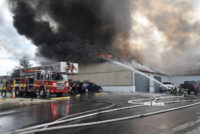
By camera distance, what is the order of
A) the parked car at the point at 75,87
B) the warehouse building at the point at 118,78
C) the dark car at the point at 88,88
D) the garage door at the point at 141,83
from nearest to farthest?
the parked car at the point at 75,87
the dark car at the point at 88,88
the warehouse building at the point at 118,78
the garage door at the point at 141,83

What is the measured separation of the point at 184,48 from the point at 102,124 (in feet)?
72.4

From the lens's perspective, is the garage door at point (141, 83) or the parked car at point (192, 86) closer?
the parked car at point (192, 86)

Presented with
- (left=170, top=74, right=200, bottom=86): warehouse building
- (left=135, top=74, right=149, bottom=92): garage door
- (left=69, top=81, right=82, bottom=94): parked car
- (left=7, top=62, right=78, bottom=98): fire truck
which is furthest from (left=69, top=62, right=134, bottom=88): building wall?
(left=170, top=74, right=200, bottom=86): warehouse building

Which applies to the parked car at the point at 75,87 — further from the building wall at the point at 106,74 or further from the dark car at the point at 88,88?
the building wall at the point at 106,74

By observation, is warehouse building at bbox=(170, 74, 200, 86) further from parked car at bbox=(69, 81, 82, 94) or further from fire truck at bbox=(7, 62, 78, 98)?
fire truck at bbox=(7, 62, 78, 98)

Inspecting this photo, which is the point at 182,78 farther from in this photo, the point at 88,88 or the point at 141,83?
the point at 88,88

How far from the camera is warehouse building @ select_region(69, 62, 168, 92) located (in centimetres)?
2562

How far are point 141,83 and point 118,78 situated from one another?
3.47 meters

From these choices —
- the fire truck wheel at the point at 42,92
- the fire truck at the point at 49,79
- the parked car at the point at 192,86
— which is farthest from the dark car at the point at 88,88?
the parked car at the point at 192,86

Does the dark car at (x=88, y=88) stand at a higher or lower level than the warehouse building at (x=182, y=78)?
lower

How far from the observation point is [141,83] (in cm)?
2681

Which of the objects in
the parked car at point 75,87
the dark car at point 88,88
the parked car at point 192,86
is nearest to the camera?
the parked car at point 192,86

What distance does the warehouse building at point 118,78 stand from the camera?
2562 centimetres

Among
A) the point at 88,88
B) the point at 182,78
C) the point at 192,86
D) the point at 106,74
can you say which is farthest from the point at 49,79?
the point at 182,78
